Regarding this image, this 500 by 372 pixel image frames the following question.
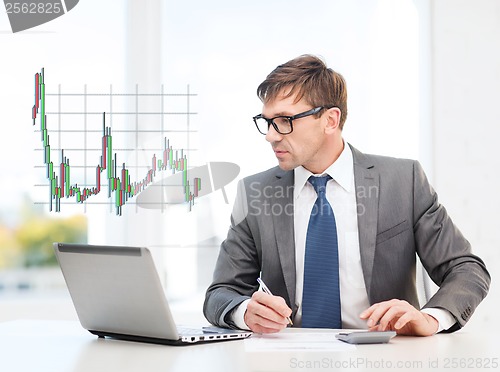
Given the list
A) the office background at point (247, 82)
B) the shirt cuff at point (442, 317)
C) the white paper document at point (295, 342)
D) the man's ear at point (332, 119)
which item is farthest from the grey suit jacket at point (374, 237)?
the office background at point (247, 82)

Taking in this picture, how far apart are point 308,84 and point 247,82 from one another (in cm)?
87

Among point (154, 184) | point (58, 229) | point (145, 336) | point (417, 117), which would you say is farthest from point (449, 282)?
point (58, 229)

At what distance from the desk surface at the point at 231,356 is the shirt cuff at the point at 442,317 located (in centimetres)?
6

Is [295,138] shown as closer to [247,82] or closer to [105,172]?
[247,82]

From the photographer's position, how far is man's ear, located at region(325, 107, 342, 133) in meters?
2.15

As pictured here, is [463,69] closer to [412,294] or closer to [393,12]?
[393,12]

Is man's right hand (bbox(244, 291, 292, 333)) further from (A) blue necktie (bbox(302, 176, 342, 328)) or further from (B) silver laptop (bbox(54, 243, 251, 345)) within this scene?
(A) blue necktie (bbox(302, 176, 342, 328))

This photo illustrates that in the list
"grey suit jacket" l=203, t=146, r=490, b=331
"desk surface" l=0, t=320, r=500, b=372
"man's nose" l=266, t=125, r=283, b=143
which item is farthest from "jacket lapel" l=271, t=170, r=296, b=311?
"desk surface" l=0, t=320, r=500, b=372

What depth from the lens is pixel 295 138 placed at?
6.73 ft

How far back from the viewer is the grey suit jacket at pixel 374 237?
1984 millimetres

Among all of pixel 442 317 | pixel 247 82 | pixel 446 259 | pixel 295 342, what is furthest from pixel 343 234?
pixel 247 82

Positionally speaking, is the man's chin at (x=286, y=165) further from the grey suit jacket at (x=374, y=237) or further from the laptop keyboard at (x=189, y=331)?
the laptop keyboard at (x=189, y=331)

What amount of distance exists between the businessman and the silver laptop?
375 mm

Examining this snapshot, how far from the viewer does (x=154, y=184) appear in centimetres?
298
